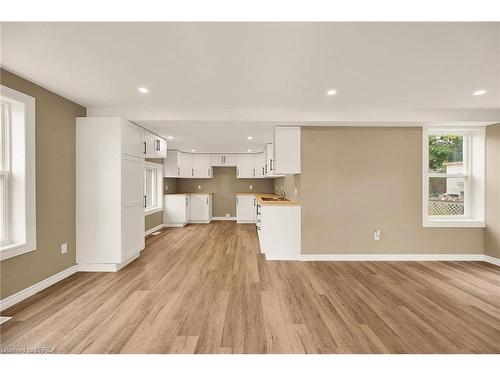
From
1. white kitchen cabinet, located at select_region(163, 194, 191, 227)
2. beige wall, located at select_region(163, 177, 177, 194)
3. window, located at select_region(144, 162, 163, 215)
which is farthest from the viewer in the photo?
beige wall, located at select_region(163, 177, 177, 194)

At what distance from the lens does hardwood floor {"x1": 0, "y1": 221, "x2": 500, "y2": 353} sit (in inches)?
69.1

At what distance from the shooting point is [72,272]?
124 inches

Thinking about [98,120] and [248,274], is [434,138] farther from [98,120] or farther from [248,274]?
[98,120]

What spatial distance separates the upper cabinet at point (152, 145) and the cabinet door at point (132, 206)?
429mm

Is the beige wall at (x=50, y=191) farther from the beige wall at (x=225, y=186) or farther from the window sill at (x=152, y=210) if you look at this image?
the beige wall at (x=225, y=186)

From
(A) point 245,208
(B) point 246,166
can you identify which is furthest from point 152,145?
(A) point 245,208

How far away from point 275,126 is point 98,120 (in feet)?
8.85

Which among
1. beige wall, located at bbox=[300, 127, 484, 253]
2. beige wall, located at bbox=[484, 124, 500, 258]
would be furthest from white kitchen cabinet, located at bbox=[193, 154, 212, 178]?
beige wall, located at bbox=[484, 124, 500, 258]

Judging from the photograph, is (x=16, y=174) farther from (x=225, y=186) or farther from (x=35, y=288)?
(x=225, y=186)

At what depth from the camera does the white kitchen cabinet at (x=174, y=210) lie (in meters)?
6.66

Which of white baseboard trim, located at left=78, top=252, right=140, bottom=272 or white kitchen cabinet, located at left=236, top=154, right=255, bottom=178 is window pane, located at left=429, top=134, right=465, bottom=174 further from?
white baseboard trim, located at left=78, top=252, right=140, bottom=272

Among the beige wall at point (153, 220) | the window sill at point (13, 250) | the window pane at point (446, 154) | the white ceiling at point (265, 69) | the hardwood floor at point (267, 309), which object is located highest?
the white ceiling at point (265, 69)

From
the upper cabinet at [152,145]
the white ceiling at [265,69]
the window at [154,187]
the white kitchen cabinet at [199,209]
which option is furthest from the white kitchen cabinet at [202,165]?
the white ceiling at [265,69]

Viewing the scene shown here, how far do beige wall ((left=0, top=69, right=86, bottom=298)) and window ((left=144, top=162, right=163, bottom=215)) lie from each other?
9.04ft
